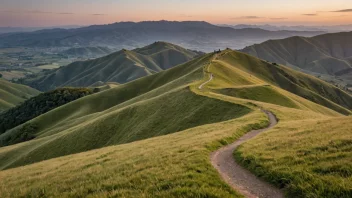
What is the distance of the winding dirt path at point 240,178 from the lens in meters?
13.7

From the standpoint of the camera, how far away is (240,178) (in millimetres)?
16031

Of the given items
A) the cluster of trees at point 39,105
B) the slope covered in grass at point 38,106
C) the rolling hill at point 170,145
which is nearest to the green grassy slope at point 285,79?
the rolling hill at point 170,145

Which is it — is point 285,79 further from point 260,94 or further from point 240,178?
point 240,178

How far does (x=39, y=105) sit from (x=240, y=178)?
19238cm

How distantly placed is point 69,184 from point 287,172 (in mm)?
13499

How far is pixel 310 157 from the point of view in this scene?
631 inches

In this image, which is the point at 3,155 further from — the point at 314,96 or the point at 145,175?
the point at 314,96

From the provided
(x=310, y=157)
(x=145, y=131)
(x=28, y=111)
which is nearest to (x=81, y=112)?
(x=145, y=131)

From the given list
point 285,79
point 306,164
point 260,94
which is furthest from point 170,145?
point 285,79

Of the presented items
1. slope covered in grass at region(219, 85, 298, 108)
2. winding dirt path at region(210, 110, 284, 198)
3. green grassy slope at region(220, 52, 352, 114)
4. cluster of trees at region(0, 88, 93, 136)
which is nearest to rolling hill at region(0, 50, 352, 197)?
slope covered in grass at region(219, 85, 298, 108)

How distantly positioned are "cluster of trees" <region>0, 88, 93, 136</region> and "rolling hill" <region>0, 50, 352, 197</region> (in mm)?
54256

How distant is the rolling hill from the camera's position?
14.2m

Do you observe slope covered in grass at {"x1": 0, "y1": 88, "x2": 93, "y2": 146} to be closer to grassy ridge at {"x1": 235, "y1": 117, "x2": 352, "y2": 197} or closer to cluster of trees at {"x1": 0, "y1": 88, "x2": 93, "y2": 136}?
cluster of trees at {"x1": 0, "y1": 88, "x2": 93, "y2": 136}

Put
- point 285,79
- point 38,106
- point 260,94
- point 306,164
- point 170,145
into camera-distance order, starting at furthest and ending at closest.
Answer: point 38,106
point 285,79
point 260,94
point 170,145
point 306,164
